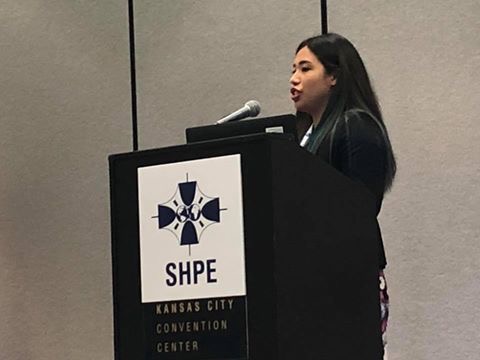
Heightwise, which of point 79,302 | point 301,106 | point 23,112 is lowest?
point 79,302

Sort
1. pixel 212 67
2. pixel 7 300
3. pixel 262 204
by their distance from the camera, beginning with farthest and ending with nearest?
1. pixel 7 300
2. pixel 212 67
3. pixel 262 204

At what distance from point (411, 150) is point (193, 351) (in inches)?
62.9

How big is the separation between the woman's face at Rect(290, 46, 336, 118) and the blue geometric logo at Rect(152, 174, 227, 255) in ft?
2.73

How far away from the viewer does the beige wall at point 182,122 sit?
8.77 feet

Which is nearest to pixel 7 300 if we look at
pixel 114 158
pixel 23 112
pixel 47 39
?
pixel 23 112

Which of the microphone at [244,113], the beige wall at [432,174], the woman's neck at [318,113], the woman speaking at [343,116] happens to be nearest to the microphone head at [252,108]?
the microphone at [244,113]

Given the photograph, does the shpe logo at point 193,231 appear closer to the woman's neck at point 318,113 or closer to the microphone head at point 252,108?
the microphone head at point 252,108

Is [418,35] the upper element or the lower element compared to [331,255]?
upper

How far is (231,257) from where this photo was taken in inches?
48.8

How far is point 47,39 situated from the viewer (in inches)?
134

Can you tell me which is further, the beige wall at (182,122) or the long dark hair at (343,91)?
the beige wall at (182,122)

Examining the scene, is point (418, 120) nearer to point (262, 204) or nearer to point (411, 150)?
point (411, 150)

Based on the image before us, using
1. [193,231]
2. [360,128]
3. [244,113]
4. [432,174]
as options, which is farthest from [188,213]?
[432,174]

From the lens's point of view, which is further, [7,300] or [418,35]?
[7,300]
